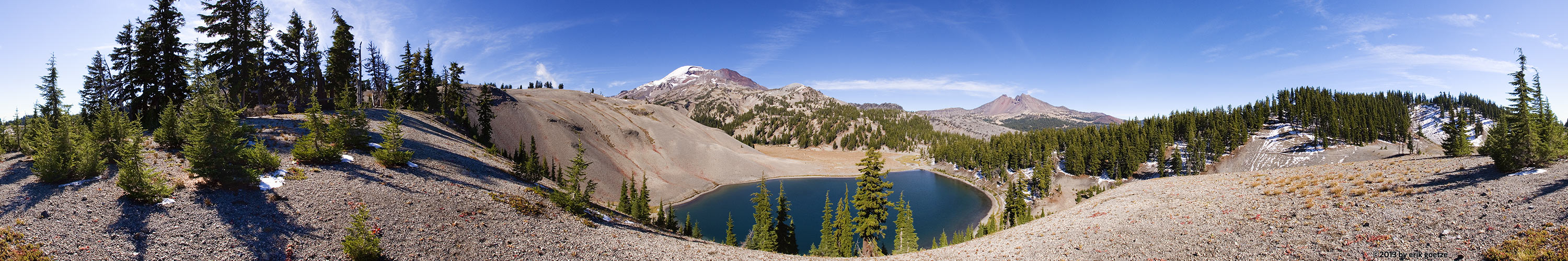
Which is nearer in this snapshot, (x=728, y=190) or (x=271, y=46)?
(x=271, y=46)

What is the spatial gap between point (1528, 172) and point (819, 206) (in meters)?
64.4

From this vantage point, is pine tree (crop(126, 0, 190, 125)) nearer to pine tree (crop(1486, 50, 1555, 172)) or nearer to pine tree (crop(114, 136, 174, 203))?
pine tree (crop(114, 136, 174, 203))

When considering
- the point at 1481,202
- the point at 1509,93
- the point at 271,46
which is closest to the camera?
the point at 1481,202

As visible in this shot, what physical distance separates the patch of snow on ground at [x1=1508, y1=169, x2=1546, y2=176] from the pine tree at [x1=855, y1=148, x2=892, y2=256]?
102 feet

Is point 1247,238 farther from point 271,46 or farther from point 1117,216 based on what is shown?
point 271,46

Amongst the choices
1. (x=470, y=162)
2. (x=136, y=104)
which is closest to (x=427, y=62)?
(x=136, y=104)

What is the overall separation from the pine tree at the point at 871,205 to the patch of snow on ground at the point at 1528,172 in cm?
3121

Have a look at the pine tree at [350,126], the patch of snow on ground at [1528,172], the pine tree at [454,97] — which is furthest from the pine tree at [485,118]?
the patch of snow on ground at [1528,172]

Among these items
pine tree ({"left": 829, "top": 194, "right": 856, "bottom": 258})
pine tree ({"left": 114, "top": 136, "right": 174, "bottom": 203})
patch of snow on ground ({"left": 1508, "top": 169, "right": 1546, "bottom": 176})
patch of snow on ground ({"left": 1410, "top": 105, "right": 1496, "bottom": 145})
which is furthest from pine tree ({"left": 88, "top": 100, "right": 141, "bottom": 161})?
patch of snow on ground ({"left": 1410, "top": 105, "right": 1496, "bottom": 145})

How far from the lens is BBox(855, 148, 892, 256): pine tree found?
107 ft

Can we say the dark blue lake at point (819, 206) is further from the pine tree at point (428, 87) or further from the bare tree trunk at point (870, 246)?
the pine tree at point (428, 87)

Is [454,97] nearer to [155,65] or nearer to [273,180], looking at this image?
[155,65]

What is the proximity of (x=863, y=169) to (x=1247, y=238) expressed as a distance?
19833 mm

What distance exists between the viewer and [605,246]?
22.8m
